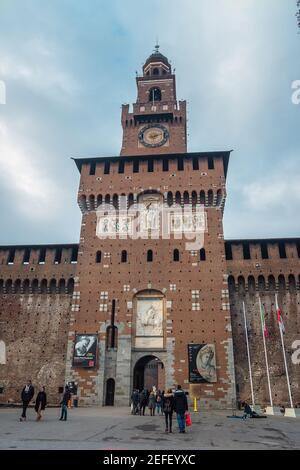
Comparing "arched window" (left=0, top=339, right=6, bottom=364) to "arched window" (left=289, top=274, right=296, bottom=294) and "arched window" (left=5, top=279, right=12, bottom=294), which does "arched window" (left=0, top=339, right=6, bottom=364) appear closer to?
"arched window" (left=5, top=279, right=12, bottom=294)

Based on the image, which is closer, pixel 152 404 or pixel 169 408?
pixel 169 408

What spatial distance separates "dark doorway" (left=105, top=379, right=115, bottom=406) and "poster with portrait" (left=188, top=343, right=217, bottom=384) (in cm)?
522

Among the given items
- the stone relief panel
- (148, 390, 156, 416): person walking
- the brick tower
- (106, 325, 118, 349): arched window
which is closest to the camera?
(148, 390, 156, 416): person walking

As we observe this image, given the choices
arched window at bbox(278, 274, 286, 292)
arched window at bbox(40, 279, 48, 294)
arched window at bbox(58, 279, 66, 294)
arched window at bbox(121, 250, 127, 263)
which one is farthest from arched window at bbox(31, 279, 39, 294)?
arched window at bbox(278, 274, 286, 292)

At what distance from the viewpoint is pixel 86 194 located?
29.6 meters

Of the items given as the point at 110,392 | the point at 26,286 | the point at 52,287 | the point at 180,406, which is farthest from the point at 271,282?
the point at 26,286

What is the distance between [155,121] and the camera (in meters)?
34.5

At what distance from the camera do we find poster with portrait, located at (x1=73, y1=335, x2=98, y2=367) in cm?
2417

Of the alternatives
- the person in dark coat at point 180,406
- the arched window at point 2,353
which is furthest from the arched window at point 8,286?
the person in dark coat at point 180,406

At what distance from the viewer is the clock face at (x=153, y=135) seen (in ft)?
109

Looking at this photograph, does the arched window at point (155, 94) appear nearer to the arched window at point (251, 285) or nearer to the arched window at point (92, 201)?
the arched window at point (92, 201)

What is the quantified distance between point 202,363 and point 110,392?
644cm

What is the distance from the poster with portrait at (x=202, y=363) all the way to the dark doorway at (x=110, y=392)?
206 inches

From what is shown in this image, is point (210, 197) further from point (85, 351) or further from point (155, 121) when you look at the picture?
point (85, 351)
